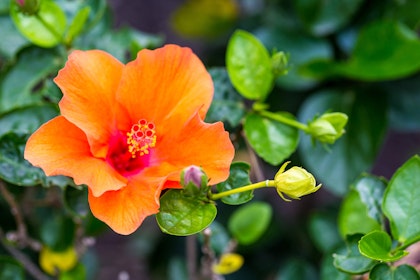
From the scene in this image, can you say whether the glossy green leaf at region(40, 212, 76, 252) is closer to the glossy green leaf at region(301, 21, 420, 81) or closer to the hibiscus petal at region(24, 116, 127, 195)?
the hibiscus petal at region(24, 116, 127, 195)

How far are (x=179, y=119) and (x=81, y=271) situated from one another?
529mm

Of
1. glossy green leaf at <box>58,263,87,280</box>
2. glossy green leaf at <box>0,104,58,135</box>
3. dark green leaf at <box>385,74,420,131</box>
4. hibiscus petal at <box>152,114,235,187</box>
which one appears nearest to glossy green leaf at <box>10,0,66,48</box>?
glossy green leaf at <box>0,104,58,135</box>

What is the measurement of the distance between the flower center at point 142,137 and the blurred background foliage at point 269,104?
142mm

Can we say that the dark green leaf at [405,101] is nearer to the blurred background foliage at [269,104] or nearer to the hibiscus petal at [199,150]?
the blurred background foliage at [269,104]

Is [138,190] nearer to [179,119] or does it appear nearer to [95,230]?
[179,119]

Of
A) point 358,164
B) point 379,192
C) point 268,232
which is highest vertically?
point 379,192

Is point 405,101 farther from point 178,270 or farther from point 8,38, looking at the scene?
point 8,38

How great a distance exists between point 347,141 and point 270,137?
0.45 m

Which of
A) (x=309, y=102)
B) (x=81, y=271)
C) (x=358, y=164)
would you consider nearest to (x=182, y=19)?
(x=309, y=102)

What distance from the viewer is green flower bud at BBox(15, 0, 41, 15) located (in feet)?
3.42

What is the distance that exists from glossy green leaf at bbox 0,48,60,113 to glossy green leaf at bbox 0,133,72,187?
0.67ft

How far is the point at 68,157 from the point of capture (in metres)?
0.88

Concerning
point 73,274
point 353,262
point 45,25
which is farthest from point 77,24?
point 353,262

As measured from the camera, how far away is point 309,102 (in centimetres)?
154
